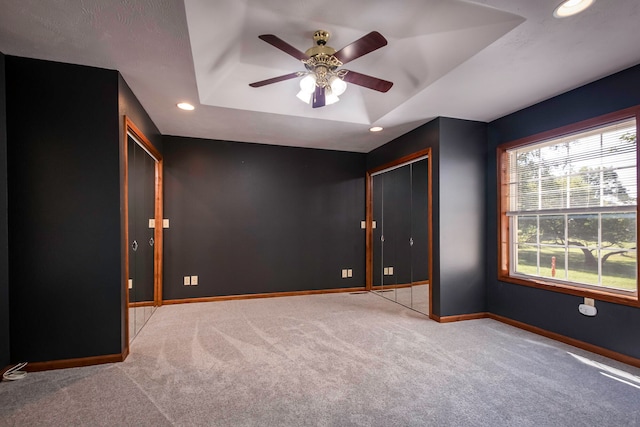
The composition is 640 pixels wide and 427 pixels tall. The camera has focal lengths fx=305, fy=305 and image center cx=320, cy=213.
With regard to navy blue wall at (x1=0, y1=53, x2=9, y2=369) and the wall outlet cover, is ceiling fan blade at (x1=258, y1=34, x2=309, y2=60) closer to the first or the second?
navy blue wall at (x1=0, y1=53, x2=9, y2=369)

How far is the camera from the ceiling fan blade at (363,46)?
1948 millimetres

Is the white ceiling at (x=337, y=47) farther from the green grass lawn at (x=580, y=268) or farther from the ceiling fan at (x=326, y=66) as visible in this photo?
the green grass lawn at (x=580, y=268)

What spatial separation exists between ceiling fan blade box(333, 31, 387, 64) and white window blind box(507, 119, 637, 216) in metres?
2.37

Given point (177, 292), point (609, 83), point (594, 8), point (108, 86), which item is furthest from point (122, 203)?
point (609, 83)

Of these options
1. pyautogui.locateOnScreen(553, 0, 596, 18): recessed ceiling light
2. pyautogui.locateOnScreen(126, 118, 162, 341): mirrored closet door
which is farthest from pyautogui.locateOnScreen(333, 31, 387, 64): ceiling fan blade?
pyautogui.locateOnScreen(126, 118, 162, 341): mirrored closet door

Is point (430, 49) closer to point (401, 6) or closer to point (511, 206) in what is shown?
point (401, 6)

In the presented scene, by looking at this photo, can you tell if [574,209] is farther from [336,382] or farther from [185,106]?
[185,106]

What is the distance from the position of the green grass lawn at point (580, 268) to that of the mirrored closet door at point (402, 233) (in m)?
1.19

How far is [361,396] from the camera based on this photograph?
2088mm

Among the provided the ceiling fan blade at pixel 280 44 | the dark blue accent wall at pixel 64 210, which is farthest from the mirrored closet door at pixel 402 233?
the dark blue accent wall at pixel 64 210

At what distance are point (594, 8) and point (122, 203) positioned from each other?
12.1 feet

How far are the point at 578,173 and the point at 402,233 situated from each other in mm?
2463

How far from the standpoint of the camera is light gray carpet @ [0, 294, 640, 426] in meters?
1.88

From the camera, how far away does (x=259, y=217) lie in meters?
4.91
